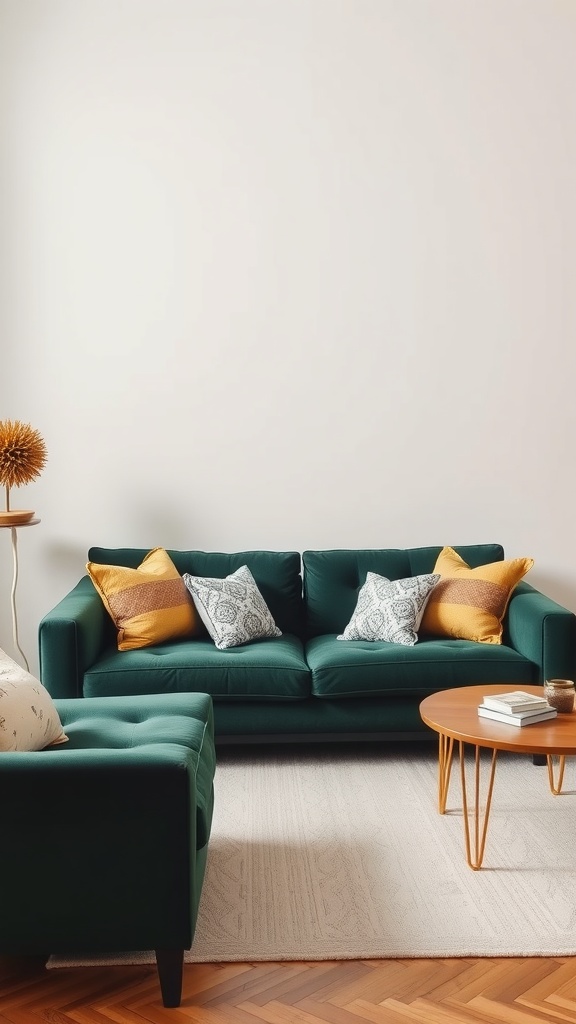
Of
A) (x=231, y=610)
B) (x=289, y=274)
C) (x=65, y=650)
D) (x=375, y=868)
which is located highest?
(x=289, y=274)

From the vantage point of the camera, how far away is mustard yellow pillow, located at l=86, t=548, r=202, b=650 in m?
4.26

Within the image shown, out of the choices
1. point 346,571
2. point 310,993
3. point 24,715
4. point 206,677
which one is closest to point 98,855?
point 24,715

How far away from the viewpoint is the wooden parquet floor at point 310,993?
226 centimetres

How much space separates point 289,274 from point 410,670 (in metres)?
2.15

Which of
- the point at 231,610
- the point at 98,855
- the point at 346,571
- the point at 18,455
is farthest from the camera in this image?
the point at 346,571

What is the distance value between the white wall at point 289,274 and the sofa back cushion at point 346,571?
1.07ft

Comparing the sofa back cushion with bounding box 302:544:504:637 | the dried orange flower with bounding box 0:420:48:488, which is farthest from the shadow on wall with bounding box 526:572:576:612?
the dried orange flower with bounding box 0:420:48:488

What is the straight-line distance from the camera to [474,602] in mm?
4312

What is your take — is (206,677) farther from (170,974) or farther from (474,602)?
(170,974)

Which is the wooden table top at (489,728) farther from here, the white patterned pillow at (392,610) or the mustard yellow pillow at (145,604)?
the mustard yellow pillow at (145,604)

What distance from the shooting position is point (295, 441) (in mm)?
5012

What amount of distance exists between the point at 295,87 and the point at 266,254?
83 centimetres

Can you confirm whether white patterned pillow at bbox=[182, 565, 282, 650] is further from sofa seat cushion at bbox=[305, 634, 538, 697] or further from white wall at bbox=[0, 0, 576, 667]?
white wall at bbox=[0, 0, 576, 667]

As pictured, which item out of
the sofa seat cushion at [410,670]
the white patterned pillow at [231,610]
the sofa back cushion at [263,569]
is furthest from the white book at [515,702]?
the sofa back cushion at [263,569]
